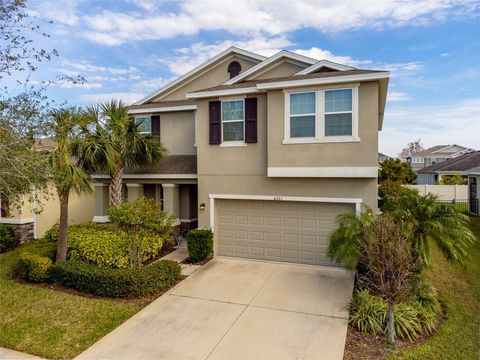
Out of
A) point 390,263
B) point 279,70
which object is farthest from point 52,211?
point 390,263

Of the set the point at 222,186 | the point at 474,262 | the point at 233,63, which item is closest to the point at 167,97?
the point at 233,63

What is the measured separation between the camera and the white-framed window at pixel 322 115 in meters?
9.40

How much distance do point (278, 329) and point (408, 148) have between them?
94.8m

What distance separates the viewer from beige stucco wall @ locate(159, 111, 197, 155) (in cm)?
1423

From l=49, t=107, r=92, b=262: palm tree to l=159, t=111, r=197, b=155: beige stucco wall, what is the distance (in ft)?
15.9

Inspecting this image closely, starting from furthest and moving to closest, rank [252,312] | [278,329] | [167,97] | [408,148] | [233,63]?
[408,148] → [167,97] → [233,63] → [252,312] → [278,329]

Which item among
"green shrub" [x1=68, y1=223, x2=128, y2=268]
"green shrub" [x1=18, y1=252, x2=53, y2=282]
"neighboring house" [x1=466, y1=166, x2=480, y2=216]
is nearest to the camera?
"green shrub" [x1=18, y1=252, x2=53, y2=282]

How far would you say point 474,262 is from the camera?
10633mm

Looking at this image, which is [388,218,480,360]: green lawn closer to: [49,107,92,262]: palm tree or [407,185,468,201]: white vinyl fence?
[49,107,92,262]: palm tree

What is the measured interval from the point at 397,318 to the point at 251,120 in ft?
23.5

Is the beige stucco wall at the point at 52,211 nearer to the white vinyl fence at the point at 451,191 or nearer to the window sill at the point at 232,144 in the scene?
the window sill at the point at 232,144

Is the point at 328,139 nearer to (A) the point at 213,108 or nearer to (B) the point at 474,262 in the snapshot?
(A) the point at 213,108

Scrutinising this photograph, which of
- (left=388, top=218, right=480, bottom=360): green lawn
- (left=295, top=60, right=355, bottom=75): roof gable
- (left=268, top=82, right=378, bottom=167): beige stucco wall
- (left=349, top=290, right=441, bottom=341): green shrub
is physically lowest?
(left=388, top=218, right=480, bottom=360): green lawn

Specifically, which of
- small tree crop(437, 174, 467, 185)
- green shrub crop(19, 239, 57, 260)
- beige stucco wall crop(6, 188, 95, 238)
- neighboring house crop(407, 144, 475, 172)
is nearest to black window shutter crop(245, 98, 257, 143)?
green shrub crop(19, 239, 57, 260)
